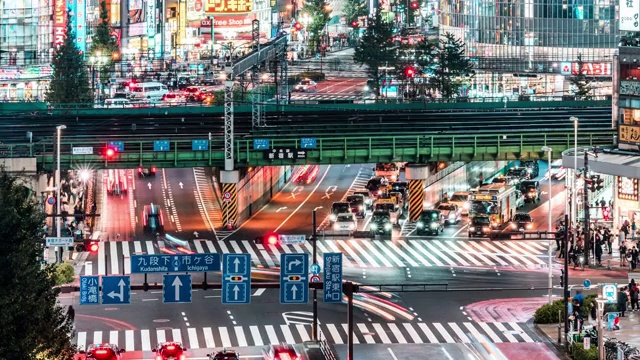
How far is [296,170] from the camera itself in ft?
483

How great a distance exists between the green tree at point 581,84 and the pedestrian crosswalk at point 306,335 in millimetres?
102370

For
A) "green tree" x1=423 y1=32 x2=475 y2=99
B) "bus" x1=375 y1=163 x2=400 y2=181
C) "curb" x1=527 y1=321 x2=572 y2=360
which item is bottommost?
"curb" x1=527 y1=321 x2=572 y2=360

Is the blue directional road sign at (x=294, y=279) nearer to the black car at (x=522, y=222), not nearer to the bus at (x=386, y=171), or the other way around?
the black car at (x=522, y=222)

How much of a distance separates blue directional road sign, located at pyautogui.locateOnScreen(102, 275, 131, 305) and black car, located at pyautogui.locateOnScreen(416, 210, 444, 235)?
45.1 meters

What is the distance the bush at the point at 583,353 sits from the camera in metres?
76.4

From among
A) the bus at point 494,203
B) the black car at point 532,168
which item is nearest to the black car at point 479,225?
the bus at point 494,203

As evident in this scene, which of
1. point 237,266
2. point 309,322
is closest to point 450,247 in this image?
point 309,322

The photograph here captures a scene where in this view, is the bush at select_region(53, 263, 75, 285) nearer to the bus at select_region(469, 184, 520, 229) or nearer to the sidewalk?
the sidewalk

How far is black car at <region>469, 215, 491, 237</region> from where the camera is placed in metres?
114

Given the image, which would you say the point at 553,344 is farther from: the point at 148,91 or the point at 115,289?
the point at 148,91

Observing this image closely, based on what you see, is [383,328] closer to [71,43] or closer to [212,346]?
[212,346]

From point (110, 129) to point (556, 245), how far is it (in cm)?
4838

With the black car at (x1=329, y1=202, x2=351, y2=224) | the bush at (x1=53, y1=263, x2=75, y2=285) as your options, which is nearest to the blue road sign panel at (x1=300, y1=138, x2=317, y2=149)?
the black car at (x1=329, y1=202, x2=351, y2=224)

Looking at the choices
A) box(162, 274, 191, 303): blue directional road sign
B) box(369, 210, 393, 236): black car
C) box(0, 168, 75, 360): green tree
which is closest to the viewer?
box(0, 168, 75, 360): green tree
